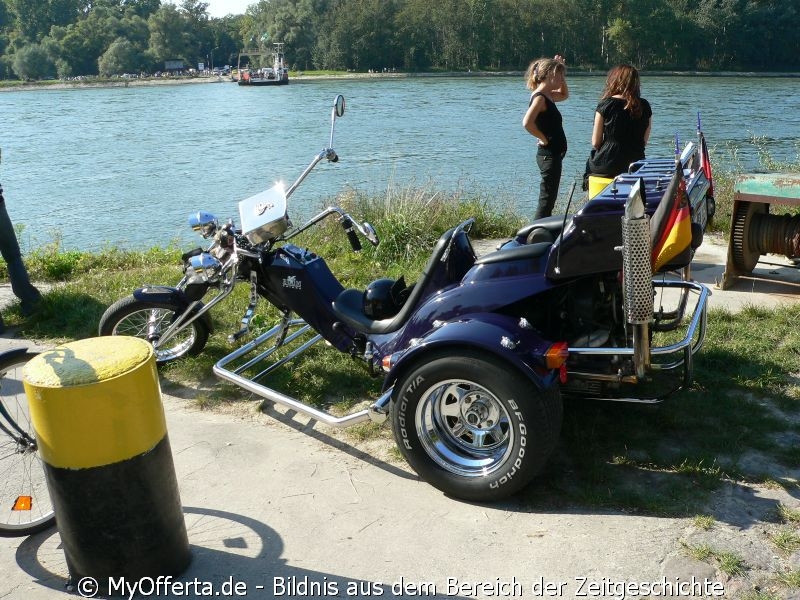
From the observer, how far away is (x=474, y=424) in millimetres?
3805

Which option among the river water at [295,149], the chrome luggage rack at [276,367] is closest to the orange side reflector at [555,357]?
the chrome luggage rack at [276,367]

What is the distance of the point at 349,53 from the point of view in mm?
79375

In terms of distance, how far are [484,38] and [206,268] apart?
7246 centimetres

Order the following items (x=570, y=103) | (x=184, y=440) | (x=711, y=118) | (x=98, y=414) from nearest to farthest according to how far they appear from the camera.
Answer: (x=98, y=414), (x=184, y=440), (x=711, y=118), (x=570, y=103)

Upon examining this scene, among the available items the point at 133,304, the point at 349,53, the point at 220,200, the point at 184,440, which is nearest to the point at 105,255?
the point at 133,304

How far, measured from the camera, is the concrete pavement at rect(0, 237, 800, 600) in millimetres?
3229

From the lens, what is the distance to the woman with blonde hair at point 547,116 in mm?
7125

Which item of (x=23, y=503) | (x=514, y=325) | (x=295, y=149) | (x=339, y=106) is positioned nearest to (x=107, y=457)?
(x=23, y=503)

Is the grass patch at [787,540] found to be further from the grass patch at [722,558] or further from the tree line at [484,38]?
the tree line at [484,38]

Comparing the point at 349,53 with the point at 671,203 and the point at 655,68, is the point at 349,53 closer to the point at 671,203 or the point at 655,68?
the point at 655,68

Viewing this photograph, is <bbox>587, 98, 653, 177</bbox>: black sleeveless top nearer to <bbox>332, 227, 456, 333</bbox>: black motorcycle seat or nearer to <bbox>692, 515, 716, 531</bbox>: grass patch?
<bbox>332, 227, 456, 333</bbox>: black motorcycle seat

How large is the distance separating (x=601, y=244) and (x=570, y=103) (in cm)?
3318

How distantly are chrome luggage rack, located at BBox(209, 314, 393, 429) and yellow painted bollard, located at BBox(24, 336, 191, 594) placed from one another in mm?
1037

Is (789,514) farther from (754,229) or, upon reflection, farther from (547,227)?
(754,229)
